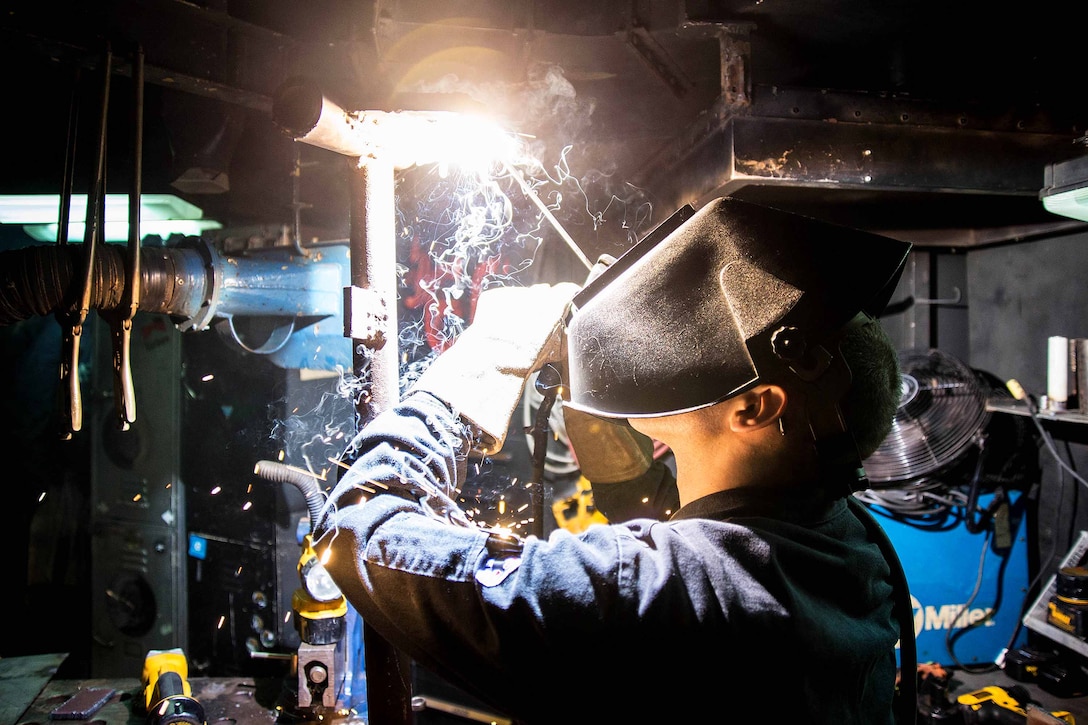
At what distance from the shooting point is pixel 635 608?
1.00 meters

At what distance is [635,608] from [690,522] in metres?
0.23

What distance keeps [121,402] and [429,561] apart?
1429mm

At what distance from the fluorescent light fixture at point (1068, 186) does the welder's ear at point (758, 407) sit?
2.37 metres

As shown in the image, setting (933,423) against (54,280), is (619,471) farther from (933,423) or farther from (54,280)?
(933,423)

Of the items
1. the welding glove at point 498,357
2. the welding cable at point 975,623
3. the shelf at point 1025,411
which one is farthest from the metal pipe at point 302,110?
the welding cable at point 975,623

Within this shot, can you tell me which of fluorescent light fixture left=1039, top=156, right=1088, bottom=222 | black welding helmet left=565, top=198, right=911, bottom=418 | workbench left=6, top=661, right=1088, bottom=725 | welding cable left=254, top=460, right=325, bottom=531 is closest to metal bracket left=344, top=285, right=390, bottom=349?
black welding helmet left=565, top=198, right=911, bottom=418

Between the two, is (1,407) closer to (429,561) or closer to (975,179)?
(429,561)

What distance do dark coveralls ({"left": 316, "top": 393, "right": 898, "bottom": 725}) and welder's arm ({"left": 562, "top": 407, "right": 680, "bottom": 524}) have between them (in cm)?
76

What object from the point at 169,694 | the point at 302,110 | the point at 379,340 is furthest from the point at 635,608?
the point at 169,694

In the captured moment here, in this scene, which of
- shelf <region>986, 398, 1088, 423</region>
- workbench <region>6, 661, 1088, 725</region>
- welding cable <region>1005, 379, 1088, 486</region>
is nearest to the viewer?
workbench <region>6, 661, 1088, 725</region>

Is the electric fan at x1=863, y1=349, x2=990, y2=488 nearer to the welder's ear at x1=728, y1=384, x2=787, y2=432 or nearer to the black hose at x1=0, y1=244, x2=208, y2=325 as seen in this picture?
the welder's ear at x1=728, y1=384, x2=787, y2=432

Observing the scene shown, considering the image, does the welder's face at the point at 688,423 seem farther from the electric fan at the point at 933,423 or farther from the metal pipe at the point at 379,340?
the electric fan at the point at 933,423

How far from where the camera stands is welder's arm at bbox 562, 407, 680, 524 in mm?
1958

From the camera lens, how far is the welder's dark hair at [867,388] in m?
1.18
